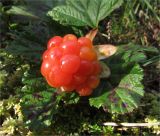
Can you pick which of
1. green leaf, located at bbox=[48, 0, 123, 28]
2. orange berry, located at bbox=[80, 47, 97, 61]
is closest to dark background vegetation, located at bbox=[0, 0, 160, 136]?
green leaf, located at bbox=[48, 0, 123, 28]

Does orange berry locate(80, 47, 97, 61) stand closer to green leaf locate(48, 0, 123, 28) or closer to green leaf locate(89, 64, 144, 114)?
green leaf locate(89, 64, 144, 114)

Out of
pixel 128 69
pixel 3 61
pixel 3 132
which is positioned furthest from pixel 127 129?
pixel 3 61

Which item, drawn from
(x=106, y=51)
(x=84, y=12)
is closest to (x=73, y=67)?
(x=106, y=51)

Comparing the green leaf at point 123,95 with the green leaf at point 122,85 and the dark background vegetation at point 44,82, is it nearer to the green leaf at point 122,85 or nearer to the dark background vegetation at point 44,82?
the green leaf at point 122,85

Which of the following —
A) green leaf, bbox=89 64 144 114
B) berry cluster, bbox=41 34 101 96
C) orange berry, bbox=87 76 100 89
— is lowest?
green leaf, bbox=89 64 144 114

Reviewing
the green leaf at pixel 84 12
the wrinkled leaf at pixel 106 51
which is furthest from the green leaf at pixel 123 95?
the green leaf at pixel 84 12

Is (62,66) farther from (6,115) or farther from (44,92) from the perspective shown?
(6,115)
